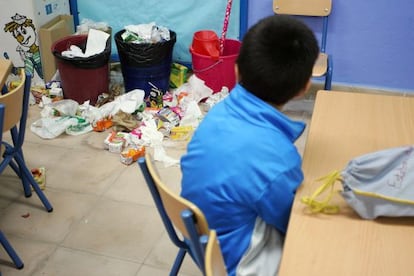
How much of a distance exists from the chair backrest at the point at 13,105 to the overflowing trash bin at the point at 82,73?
1200mm

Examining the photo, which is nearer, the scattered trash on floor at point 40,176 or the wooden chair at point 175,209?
the wooden chair at point 175,209

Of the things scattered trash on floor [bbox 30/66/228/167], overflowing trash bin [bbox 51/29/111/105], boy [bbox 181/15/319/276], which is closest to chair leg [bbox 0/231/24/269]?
scattered trash on floor [bbox 30/66/228/167]

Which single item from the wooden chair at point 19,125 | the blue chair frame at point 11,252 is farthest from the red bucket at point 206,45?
the blue chair frame at point 11,252

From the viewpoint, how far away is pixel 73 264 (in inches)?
79.0

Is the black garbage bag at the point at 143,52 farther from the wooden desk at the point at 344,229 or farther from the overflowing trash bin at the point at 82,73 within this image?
the wooden desk at the point at 344,229

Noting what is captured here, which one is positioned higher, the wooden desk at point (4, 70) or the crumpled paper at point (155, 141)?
the wooden desk at point (4, 70)

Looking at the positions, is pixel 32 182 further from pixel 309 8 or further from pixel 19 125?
pixel 309 8

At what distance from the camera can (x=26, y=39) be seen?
3.40 meters

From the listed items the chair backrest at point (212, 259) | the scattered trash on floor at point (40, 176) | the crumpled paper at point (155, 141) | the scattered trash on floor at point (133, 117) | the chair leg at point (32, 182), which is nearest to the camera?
the chair backrest at point (212, 259)

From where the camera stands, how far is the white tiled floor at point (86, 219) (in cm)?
201

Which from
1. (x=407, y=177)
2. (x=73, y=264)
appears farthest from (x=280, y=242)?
(x=73, y=264)

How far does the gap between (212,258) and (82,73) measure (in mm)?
2497

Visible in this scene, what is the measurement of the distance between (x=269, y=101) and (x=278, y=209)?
0.26 meters

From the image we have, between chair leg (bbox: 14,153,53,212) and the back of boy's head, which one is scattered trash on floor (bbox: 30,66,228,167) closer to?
chair leg (bbox: 14,153,53,212)
